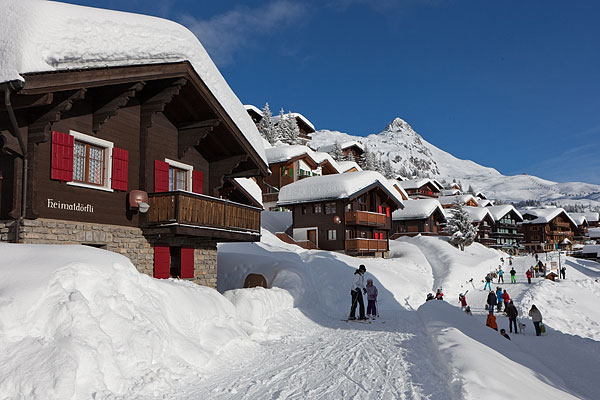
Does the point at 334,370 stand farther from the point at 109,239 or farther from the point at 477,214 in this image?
the point at 477,214

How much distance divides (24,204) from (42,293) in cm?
406

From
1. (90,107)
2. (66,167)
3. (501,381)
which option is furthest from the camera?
(90,107)

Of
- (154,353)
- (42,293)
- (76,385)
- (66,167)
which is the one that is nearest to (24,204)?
(66,167)

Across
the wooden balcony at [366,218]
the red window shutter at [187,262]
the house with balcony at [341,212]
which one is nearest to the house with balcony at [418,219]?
the house with balcony at [341,212]

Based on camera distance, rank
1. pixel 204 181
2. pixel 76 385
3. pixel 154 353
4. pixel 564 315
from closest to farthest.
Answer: pixel 76 385 → pixel 154 353 → pixel 204 181 → pixel 564 315

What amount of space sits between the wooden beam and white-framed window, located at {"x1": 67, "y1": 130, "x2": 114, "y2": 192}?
0.45 m

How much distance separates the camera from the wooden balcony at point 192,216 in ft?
43.8

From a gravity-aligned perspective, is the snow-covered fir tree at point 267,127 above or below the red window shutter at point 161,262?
above

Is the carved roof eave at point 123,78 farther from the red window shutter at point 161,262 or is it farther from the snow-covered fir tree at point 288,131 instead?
the snow-covered fir tree at point 288,131

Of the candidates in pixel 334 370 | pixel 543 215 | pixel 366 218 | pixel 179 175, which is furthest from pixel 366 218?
pixel 543 215

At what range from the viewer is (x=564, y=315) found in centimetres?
2770

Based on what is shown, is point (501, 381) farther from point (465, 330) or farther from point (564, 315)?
point (564, 315)

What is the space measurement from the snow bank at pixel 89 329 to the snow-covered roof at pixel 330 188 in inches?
1090

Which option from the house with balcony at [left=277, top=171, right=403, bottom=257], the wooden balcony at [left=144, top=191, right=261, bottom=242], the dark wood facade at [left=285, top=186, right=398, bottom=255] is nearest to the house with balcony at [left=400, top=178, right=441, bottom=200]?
the house with balcony at [left=277, top=171, right=403, bottom=257]
